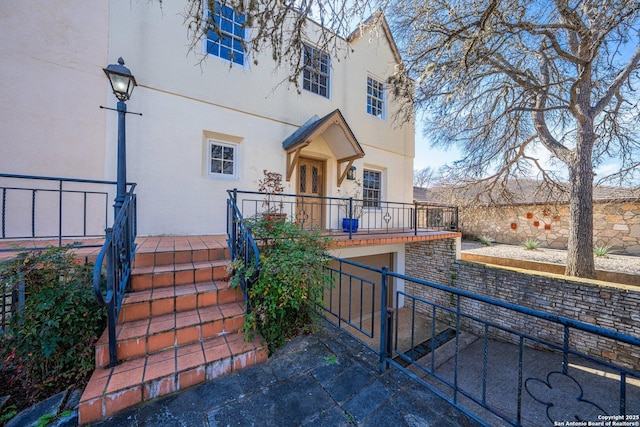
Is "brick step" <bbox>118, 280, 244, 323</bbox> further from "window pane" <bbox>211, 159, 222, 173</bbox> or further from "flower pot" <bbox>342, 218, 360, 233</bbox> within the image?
"flower pot" <bbox>342, 218, 360, 233</bbox>

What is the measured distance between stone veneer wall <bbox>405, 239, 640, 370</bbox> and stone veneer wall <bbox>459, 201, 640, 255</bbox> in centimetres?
285

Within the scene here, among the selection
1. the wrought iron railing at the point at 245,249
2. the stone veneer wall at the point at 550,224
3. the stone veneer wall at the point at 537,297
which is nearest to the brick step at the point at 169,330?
the wrought iron railing at the point at 245,249

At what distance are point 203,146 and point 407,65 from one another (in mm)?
4727

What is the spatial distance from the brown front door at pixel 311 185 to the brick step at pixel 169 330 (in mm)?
4109

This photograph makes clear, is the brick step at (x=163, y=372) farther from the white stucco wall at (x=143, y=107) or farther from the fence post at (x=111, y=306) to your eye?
the white stucco wall at (x=143, y=107)

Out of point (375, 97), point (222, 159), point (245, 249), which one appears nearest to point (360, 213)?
point (222, 159)

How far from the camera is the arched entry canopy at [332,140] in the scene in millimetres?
5773

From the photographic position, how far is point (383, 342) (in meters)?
2.39

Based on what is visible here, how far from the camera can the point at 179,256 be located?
345cm

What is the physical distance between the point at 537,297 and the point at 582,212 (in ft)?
9.21

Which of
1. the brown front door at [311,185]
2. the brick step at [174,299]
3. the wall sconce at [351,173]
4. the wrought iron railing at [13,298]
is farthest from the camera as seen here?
the wall sconce at [351,173]

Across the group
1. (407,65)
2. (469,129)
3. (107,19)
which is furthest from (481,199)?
(107,19)

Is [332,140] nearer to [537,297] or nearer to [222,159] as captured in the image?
[222,159]

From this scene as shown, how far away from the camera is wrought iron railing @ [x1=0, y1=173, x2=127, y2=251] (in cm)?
400
